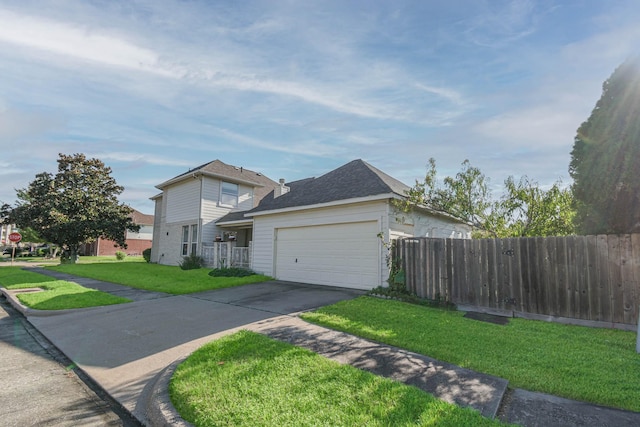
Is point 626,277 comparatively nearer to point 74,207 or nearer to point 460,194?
point 460,194

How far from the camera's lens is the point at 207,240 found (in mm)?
18219

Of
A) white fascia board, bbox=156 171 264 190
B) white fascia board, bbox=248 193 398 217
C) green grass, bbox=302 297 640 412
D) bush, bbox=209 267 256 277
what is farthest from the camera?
white fascia board, bbox=156 171 264 190

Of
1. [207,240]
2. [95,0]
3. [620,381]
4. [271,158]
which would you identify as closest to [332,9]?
[95,0]

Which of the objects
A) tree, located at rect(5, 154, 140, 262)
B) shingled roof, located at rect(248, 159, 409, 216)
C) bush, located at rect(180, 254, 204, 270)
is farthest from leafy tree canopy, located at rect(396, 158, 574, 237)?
tree, located at rect(5, 154, 140, 262)

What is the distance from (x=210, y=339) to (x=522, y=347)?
5011 mm

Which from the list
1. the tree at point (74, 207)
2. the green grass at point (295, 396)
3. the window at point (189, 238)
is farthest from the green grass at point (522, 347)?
the tree at point (74, 207)

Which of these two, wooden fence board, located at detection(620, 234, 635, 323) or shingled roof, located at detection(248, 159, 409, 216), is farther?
shingled roof, located at detection(248, 159, 409, 216)

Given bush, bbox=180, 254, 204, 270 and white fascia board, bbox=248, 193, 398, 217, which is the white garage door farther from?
bush, bbox=180, 254, 204, 270

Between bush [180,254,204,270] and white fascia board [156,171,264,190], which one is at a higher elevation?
white fascia board [156,171,264,190]

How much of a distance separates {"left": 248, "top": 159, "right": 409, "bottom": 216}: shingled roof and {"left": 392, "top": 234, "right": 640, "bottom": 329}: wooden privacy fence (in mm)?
2523

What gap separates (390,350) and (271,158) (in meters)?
11.7

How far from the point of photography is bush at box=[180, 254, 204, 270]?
16797mm

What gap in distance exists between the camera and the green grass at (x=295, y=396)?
2699mm

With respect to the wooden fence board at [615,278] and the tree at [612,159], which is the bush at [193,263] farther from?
the wooden fence board at [615,278]
